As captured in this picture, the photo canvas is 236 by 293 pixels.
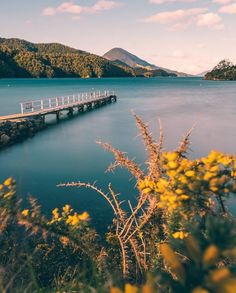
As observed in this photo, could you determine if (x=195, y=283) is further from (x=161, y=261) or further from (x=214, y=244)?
(x=161, y=261)

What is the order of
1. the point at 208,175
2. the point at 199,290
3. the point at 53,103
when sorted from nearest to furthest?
the point at 199,290 < the point at 208,175 < the point at 53,103

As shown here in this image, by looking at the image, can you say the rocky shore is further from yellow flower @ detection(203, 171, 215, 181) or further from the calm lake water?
yellow flower @ detection(203, 171, 215, 181)

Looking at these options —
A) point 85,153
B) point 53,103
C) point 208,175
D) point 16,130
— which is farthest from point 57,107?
point 208,175

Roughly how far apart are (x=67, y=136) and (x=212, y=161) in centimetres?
3165

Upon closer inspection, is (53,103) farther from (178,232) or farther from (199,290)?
(199,290)

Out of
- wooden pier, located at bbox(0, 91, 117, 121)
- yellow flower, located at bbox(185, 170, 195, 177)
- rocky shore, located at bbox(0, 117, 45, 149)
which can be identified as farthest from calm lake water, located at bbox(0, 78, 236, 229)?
yellow flower, located at bbox(185, 170, 195, 177)

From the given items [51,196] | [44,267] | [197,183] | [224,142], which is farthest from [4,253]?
[224,142]

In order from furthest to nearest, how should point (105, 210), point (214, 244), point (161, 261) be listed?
point (105, 210), point (161, 261), point (214, 244)

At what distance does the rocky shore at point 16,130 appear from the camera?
28312 millimetres

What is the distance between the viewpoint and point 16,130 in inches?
1179

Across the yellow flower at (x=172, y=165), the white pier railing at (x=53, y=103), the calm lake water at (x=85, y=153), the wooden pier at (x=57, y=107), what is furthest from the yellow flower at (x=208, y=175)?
the white pier railing at (x=53, y=103)

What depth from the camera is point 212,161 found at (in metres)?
3.11

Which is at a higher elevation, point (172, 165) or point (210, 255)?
point (210, 255)

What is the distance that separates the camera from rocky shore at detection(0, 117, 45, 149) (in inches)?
1115
